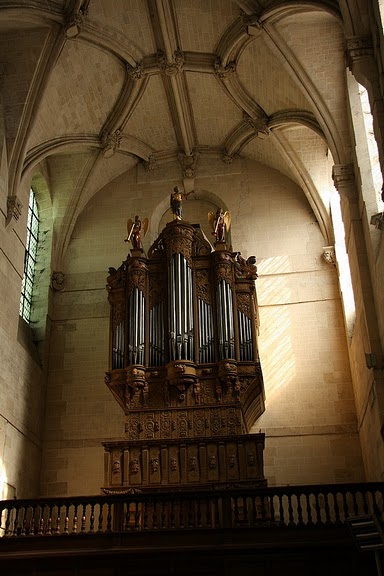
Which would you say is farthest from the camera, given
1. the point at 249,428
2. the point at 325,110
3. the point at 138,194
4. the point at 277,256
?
the point at 138,194

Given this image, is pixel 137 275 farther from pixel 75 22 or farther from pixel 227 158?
pixel 75 22

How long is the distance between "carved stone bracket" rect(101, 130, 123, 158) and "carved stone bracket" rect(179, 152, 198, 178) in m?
1.95

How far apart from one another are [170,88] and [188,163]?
2.31 m

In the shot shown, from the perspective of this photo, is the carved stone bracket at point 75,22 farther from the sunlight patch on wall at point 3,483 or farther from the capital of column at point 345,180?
the sunlight patch on wall at point 3,483

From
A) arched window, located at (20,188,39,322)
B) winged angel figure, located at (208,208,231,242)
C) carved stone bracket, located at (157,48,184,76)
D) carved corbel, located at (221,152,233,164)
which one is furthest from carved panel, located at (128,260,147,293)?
carved corbel, located at (221,152,233,164)

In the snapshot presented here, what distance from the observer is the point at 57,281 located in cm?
1823

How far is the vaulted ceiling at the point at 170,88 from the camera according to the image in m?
14.7

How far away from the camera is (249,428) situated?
627 inches

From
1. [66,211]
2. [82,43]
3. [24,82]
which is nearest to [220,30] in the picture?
[82,43]

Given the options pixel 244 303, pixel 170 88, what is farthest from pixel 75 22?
pixel 244 303

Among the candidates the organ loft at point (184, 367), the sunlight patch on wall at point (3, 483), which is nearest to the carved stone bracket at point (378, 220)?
the organ loft at point (184, 367)

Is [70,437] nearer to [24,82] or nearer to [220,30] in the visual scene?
[24,82]

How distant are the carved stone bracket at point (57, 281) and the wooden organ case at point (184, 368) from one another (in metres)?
2.61

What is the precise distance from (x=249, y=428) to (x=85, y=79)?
8.73 m
